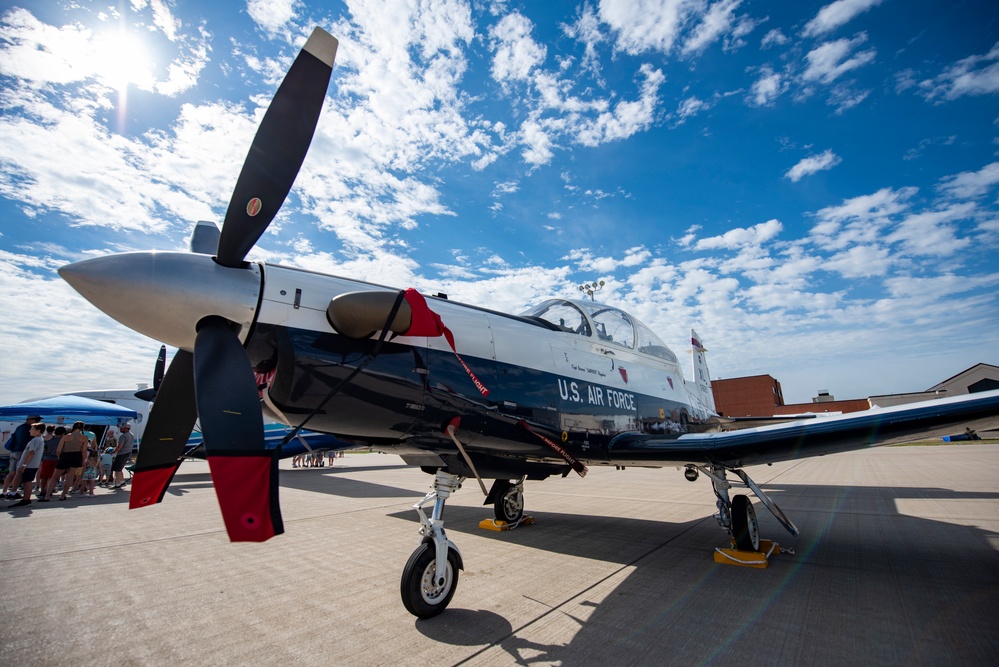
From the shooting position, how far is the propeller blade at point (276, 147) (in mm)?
3006

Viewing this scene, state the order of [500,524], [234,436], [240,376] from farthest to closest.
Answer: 1. [500,524]
2. [240,376]
3. [234,436]

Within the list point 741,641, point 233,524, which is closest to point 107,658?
point 233,524

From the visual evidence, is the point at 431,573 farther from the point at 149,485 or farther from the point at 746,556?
the point at 746,556

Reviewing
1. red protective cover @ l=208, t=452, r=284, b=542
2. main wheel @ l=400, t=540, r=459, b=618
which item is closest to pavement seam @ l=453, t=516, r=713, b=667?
main wheel @ l=400, t=540, r=459, b=618

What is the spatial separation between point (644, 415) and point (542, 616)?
3.31m

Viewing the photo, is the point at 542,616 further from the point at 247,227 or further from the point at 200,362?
the point at 247,227

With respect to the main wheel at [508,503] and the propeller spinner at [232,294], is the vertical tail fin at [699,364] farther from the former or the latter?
the propeller spinner at [232,294]

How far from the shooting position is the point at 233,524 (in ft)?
7.39

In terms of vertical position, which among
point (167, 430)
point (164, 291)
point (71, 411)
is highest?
point (71, 411)

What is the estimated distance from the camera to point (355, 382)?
3.36 m

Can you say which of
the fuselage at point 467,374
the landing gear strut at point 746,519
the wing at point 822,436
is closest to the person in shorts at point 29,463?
the fuselage at point 467,374

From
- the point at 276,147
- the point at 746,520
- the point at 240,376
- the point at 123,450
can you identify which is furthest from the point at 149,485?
the point at 123,450

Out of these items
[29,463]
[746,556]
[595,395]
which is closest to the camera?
[746,556]

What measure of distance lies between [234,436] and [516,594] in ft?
9.09
